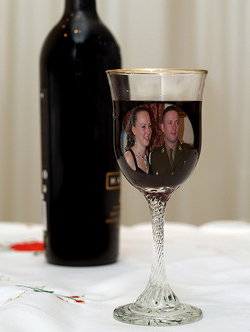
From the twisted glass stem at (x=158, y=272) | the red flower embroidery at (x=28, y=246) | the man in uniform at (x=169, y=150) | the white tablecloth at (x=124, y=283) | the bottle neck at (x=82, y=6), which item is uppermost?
the bottle neck at (x=82, y=6)

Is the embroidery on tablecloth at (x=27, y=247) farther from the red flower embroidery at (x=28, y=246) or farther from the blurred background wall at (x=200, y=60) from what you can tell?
the blurred background wall at (x=200, y=60)

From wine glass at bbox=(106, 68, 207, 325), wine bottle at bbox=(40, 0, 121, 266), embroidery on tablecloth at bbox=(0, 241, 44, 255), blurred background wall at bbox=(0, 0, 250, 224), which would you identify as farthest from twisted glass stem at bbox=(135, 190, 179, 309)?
blurred background wall at bbox=(0, 0, 250, 224)

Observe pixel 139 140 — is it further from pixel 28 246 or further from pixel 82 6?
pixel 28 246

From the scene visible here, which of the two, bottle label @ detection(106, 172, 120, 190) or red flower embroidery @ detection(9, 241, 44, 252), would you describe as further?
red flower embroidery @ detection(9, 241, 44, 252)

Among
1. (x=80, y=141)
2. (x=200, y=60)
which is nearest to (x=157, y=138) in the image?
(x=80, y=141)

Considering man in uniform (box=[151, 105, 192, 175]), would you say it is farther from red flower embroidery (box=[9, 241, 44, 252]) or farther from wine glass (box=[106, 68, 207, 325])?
red flower embroidery (box=[9, 241, 44, 252])

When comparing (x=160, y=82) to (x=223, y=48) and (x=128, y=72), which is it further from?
(x=223, y=48)

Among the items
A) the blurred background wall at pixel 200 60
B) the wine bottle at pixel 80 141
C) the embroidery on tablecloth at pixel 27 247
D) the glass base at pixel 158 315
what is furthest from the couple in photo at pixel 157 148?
the blurred background wall at pixel 200 60
